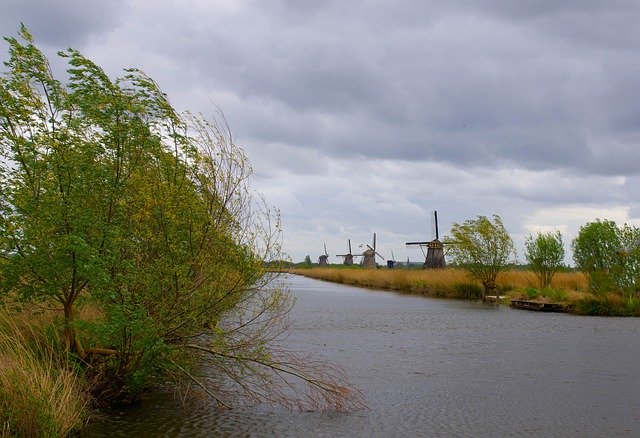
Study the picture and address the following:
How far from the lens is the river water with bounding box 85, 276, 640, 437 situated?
941 cm

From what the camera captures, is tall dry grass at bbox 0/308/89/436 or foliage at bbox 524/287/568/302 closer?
tall dry grass at bbox 0/308/89/436

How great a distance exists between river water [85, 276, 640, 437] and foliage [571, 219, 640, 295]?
5084mm

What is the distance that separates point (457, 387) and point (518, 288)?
27.6 meters

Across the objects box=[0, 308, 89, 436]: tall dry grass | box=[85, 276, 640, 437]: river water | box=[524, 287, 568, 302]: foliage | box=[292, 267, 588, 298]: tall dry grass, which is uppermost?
box=[292, 267, 588, 298]: tall dry grass

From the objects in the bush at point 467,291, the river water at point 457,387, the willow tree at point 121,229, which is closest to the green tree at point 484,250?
the bush at point 467,291

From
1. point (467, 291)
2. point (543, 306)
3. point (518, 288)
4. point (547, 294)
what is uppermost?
point (518, 288)

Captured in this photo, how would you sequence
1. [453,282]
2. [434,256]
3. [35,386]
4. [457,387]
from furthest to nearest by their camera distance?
[434,256] < [453,282] < [457,387] < [35,386]

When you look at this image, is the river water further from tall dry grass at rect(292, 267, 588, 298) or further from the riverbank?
tall dry grass at rect(292, 267, 588, 298)

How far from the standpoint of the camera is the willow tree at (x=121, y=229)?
352 inches

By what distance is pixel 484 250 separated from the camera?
39.1 meters

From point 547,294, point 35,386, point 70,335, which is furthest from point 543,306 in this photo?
point 35,386

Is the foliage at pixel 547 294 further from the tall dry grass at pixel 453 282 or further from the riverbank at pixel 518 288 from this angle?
the tall dry grass at pixel 453 282

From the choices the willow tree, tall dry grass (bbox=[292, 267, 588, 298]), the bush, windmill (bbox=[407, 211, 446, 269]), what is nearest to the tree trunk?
the willow tree

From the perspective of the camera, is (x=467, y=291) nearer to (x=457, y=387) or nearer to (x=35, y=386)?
(x=457, y=387)
